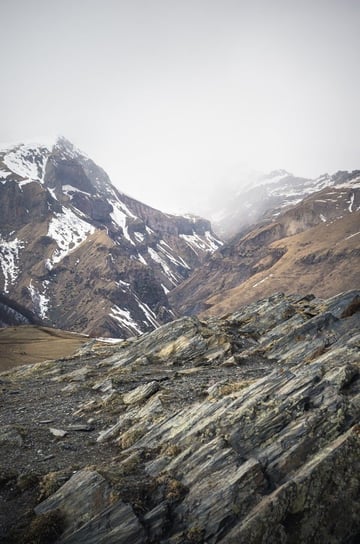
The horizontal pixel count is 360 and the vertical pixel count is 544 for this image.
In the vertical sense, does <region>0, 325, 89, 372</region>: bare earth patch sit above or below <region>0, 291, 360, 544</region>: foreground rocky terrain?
above

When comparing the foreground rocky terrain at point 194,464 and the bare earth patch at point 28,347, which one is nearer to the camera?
the foreground rocky terrain at point 194,464

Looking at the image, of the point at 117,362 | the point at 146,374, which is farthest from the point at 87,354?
the point at 146,374

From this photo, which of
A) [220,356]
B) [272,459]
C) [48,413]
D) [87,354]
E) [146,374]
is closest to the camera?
[272,459]

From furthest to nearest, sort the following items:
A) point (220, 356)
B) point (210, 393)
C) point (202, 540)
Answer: point (220, 356)
point (210, 393)
point (202, 540)

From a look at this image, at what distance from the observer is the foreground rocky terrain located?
12766 millimetres

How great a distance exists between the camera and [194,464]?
1570cm

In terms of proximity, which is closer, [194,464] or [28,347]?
[194,464]

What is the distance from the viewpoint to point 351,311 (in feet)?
130

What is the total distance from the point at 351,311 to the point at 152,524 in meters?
34.4

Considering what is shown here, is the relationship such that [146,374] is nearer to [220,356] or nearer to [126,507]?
[220,356]

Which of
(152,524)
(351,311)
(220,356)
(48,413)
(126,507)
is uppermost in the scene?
(48,413)

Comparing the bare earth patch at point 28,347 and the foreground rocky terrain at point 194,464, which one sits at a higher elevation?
the bare earth patch at point 28,347

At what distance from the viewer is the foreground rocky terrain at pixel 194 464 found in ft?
41.9

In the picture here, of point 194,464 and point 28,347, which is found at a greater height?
point 28,347
